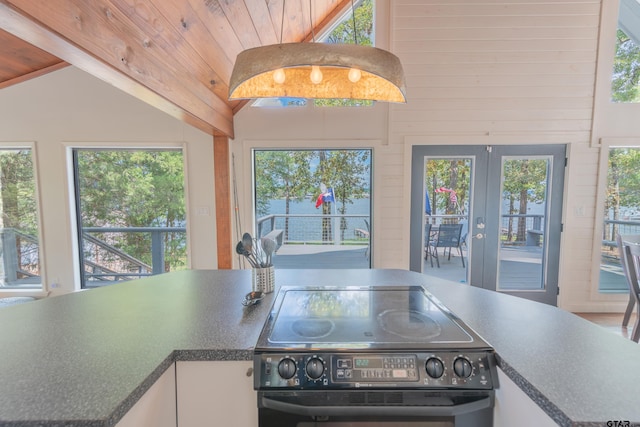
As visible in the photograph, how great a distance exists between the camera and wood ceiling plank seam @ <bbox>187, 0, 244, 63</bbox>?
6.26 ft

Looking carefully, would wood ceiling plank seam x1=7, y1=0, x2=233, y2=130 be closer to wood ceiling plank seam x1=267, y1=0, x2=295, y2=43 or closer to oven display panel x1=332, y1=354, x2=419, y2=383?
wood ceiling plank seam x1=267, y1=0, x2=295, y2=43

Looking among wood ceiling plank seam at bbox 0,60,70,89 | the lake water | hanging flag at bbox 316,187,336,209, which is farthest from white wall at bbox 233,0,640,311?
wood ceiling plank seam at bbox 0,60,70,89

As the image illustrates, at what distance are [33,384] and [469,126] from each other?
390cm

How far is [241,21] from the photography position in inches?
90.3

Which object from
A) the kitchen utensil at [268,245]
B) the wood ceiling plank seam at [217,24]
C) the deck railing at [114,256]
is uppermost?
the wood ceiling plank seam at [217,24]

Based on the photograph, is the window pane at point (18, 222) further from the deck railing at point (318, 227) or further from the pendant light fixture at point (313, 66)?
the pendant light fixture at point (313, 66)

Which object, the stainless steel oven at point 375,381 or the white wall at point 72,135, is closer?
the stainless steel oven at point 375,381

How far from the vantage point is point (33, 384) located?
0.79 metres

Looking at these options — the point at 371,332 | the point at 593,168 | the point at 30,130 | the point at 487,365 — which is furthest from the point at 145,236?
the point at 593,168

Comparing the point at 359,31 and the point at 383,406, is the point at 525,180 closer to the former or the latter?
the point at 359,31

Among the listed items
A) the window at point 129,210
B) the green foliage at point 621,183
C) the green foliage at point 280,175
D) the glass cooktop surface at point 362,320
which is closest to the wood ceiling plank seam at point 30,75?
the window at point 129,210

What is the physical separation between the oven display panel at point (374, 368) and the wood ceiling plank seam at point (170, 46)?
1933mm

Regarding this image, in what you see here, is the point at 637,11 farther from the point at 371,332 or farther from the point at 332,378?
the point at 332,378

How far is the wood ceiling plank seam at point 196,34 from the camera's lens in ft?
5.73
